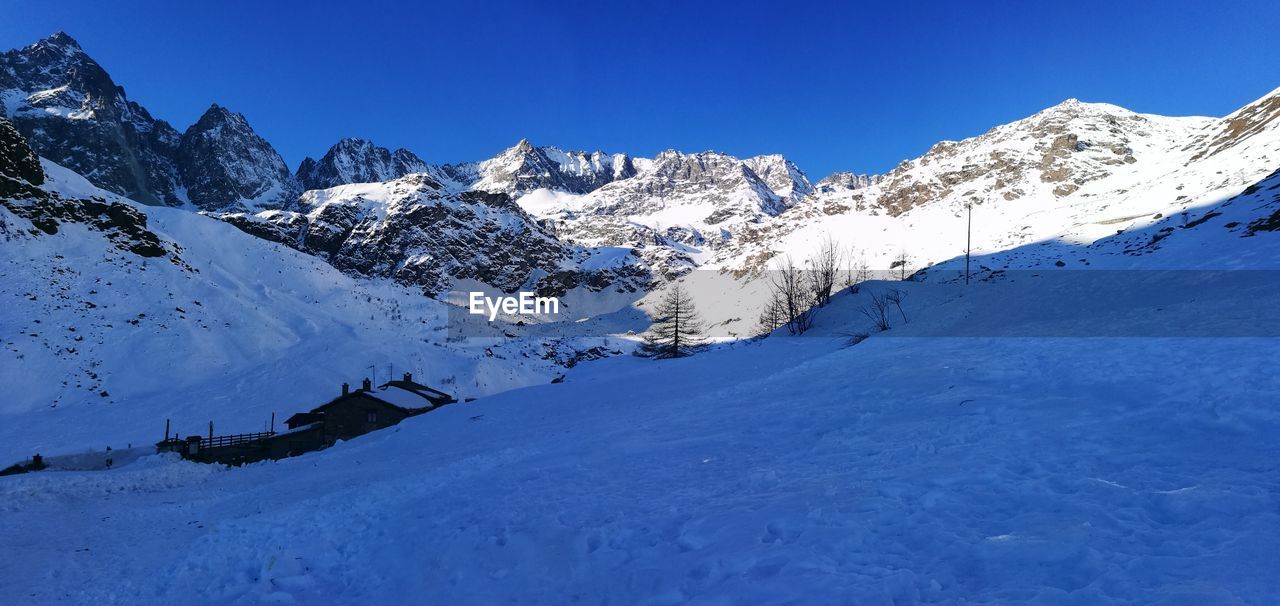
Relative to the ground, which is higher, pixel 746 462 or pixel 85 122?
pixel 85 122

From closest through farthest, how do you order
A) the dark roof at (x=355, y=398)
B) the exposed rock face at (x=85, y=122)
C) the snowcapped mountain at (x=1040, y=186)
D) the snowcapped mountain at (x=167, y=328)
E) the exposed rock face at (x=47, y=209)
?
the dark roof at (x=355, y=398), the snowcapped mountain at (x=167, y=328), the exposed rock face at (x=47, y=209), the snowcapped mountain at (x=1040, y=186), the exposed rock face at (x=85, y=122)

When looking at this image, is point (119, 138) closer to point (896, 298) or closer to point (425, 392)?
point (425, 392)

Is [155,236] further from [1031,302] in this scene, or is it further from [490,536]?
[1031,302]

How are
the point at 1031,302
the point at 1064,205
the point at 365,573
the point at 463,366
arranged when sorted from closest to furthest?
the point at 365,573, the point at 1031,302, the point at 463,366, the point at 1064,205

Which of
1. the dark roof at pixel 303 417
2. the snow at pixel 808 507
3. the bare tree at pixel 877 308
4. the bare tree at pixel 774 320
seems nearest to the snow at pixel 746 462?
the snow at pixel 808 507

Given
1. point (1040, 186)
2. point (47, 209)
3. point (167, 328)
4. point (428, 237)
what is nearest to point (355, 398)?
point (167, 328)

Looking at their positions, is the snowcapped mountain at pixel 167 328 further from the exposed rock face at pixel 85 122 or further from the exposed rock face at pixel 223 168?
the exposed rock face at pixel 223 168

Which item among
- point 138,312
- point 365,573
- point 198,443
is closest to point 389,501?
point 365,573
